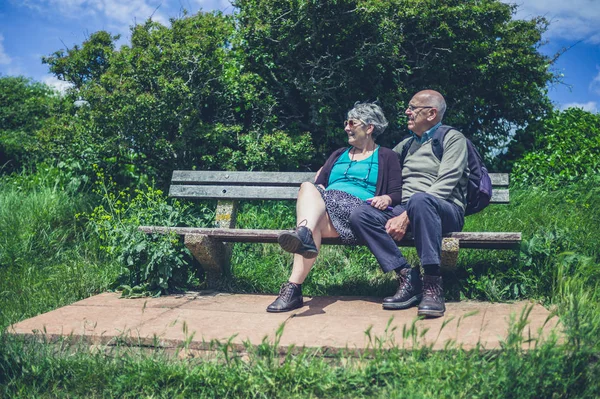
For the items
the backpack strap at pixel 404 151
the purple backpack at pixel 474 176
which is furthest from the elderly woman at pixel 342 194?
the purple backpack at pixel 474 176

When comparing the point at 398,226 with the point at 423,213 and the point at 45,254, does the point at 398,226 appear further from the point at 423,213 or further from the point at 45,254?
the point at 45,254

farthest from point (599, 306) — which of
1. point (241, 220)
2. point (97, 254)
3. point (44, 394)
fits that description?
point (97, 254)

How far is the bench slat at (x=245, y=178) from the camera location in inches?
175

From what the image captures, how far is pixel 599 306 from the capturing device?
2.76 m

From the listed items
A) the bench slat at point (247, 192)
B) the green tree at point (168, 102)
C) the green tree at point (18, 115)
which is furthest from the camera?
the green tree at point (18, 115)

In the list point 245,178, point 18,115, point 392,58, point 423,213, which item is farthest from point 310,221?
point 18,115

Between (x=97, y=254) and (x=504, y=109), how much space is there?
4585 mm

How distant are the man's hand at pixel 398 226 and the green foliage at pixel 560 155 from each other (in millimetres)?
3008

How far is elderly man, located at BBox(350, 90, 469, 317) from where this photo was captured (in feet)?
10.6

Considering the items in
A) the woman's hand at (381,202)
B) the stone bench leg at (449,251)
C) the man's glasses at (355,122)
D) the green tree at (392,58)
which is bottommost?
the stone bench leg at (449,251)

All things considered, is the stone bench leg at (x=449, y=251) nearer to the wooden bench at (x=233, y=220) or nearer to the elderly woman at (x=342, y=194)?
the wooden bench at (x=233, y=220)

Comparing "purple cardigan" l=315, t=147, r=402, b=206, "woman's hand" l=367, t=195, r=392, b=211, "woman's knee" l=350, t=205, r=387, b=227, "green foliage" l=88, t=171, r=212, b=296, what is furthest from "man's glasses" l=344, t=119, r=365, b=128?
"green foliage" l=88, t=171, r=212, b=296

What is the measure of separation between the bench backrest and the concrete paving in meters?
0.90

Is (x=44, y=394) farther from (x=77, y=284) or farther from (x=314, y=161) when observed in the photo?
(x=314, y=161)
